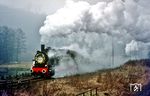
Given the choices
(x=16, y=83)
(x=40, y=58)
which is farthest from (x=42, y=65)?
(x=16, y=83)

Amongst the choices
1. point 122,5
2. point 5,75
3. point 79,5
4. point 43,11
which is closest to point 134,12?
point 122,5

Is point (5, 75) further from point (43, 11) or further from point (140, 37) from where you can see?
point (140, 37)

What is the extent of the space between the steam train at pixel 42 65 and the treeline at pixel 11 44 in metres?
0.54

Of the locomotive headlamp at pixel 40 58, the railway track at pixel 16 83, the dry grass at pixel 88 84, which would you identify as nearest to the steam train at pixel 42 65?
the locomotive headlamp at pixel 40 58

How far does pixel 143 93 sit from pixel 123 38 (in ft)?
5.07

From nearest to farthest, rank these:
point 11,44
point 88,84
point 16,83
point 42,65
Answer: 1. point 16,83
2. point 88,84
3. point 42,65
4. point 11,44

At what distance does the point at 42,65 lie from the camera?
11.2 metres

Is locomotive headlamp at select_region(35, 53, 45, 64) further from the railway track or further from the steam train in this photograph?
the railway track

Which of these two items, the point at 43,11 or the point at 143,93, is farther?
the point at 143,93

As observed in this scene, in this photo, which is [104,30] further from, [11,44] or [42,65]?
[11,44]

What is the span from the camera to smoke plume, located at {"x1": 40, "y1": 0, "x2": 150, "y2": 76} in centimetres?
1025

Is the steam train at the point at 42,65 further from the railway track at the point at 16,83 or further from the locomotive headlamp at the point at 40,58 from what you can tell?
the railway track at the point at 16,83

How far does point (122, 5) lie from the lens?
1058cm

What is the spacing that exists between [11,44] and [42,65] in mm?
2737
